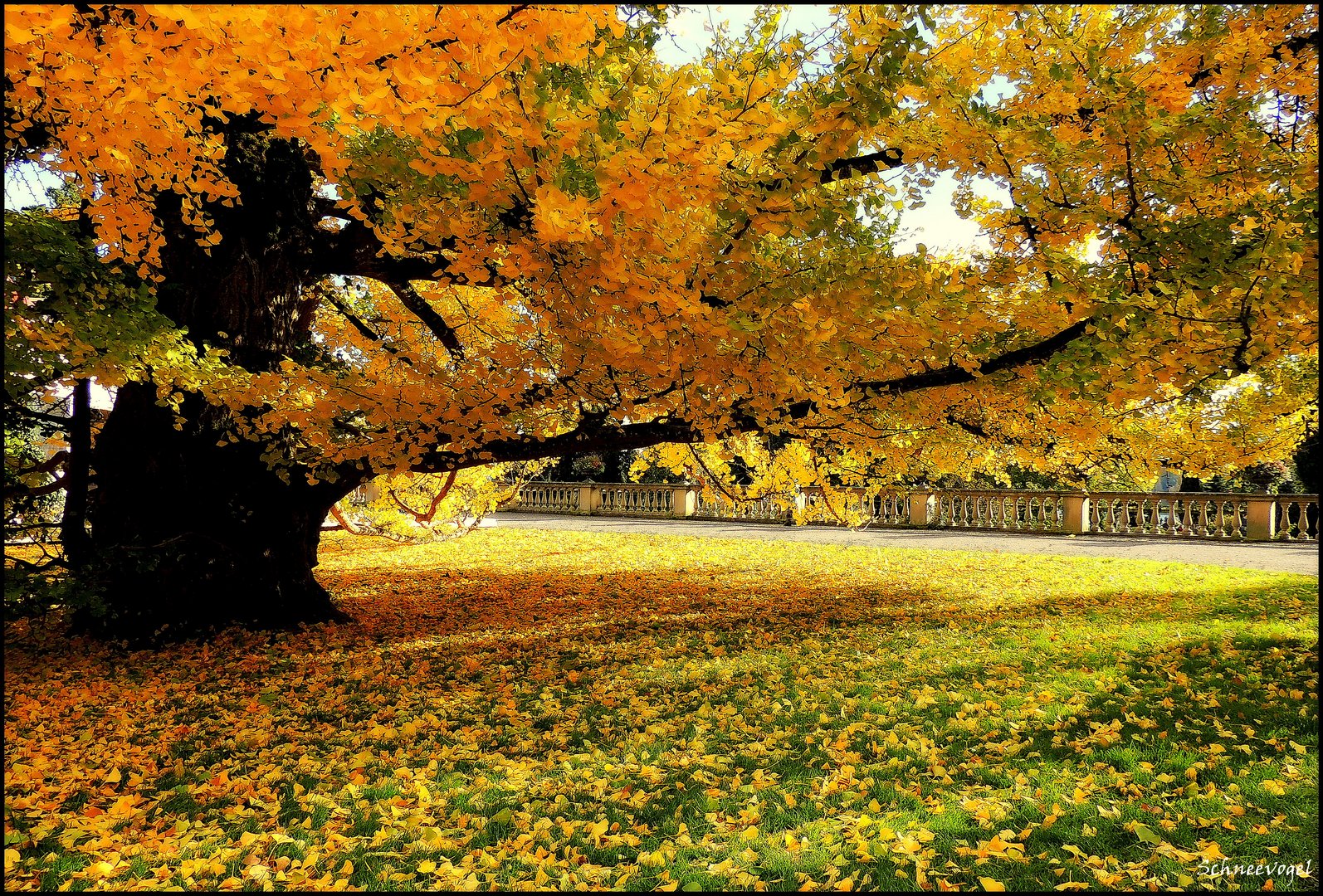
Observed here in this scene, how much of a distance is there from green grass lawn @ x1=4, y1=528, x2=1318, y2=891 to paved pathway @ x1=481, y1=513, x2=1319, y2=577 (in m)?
4.45

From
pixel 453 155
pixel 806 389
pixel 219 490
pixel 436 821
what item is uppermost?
pixel 453 155

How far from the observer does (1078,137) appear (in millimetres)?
4477

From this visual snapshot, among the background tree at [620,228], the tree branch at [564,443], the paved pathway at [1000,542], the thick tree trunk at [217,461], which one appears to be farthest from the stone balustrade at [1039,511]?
the thick tree trunk at [217,461]

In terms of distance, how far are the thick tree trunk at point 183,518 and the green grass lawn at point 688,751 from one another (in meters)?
0.42

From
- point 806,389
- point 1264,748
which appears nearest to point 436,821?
point 806,389

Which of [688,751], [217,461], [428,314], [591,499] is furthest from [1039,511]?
[217,461]

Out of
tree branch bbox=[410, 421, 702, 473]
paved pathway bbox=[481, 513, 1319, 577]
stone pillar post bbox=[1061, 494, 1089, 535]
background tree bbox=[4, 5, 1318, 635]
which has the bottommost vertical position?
paved pathway bbox=[481, 513, 1319, 577]

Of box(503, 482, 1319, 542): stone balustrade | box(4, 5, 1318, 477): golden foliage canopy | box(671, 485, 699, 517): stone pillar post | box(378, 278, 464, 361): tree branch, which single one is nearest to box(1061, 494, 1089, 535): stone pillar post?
box(503, 482, 1319, 542): stone balustrade

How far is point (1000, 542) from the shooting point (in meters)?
16.2

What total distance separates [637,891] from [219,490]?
6.13 meters

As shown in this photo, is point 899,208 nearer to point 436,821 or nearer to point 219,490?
point 436,821

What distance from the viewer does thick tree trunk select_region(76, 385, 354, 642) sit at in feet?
22.9

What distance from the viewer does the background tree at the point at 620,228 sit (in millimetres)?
2840

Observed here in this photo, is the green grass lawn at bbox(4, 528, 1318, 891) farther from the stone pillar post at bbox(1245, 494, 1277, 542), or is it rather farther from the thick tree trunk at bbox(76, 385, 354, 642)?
the stone pillar post at bbox(1245, 494, 1277, 542)
